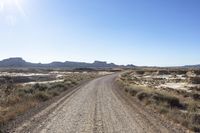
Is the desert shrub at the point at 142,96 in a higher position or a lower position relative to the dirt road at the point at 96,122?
higher

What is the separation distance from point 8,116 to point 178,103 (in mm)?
14064

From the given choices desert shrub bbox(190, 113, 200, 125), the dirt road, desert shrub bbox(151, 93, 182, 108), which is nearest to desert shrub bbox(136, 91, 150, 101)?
desert shrub bbox(151, 93, 182, 108)

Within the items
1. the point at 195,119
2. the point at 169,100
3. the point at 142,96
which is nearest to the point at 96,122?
the point at 195,119

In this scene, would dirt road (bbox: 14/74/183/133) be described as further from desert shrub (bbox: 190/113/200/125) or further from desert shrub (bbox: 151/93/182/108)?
desert shrub (bbox: 151/93/182/108)

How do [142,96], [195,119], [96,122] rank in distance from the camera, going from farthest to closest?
[142,96] → [195,119] → [96,122]

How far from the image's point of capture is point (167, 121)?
1571 centimetres

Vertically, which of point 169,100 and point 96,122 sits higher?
point 169,100

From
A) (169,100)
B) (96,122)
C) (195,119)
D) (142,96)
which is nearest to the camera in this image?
(96,122)

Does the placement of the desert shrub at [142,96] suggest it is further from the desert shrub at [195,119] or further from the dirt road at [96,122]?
the desert shrub at [195,119]

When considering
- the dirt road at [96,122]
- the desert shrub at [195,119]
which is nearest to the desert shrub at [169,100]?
the dirt road at [96,122]

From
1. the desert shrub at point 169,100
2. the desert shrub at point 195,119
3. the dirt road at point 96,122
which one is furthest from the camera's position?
the desert shrub at point 169,100

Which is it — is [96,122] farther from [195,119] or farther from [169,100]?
[169,100]

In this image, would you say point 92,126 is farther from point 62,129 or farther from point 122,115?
point 122,115

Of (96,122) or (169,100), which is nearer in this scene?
(96,122)
